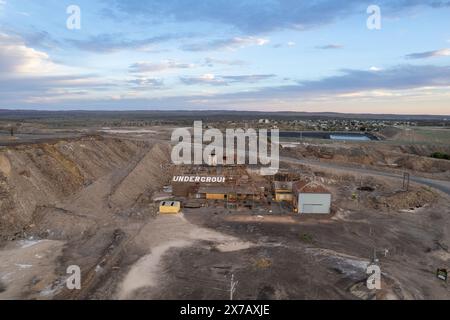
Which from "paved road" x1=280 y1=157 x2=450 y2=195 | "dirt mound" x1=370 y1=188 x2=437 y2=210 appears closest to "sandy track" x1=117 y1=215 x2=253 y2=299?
"dirt mound" x1=370 y1=188 x2=437 y2=210

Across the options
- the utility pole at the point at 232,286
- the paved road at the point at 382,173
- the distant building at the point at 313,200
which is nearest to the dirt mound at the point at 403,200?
the paved road at the point at 382,173

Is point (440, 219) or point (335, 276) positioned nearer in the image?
point (335, 276)

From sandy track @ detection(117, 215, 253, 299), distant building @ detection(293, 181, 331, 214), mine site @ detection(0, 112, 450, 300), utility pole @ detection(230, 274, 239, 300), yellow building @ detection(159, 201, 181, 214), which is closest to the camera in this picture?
utility pole @ detection(230, 274, 239, 300)

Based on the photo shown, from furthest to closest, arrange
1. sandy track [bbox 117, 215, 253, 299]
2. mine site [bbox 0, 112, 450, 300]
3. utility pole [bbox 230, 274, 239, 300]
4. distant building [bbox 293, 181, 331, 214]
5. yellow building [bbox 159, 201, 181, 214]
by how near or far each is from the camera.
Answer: distant building [bbox 293, 181, 331, 214] → yellow building [bbox 159, 201, 181, 214] → sandy track [bbox 117, 215, 253, 299] → mine site [bbox 0, 112, 450, 300] → utility pole [bbox 230, 274, 239, 300]

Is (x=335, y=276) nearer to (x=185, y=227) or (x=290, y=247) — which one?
A: (x=290, y=247)

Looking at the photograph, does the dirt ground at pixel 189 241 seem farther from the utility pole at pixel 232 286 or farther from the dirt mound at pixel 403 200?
the utility pole at pixel 232 286

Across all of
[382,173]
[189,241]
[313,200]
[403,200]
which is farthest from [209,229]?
[382,173]

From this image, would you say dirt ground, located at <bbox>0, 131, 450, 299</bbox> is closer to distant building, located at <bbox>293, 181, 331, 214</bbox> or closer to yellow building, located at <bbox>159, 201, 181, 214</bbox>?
yellow building, located at <bbox>159, 201, 181, 214</bbox>

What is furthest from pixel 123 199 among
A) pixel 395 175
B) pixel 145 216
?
pixel 395 175
